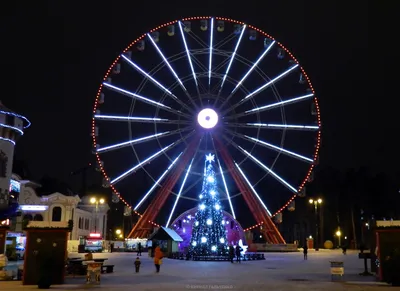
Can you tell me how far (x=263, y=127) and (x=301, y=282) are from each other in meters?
21.4

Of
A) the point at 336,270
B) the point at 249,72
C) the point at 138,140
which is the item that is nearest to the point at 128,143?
the point at 138,140

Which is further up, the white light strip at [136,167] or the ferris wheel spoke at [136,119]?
the ferris wheel spoke at [136,119]

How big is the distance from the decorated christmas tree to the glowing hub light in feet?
18.8

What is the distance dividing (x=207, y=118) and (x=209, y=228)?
30.6 ft

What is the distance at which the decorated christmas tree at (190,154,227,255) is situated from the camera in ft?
113

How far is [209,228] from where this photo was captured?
34562 millimetres

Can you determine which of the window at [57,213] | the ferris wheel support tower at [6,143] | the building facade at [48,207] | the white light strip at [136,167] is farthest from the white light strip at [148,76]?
the window at [57,213]

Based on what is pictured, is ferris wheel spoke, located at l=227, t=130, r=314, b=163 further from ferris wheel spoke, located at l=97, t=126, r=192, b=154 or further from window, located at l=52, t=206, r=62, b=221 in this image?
window, located at l=52, t=206, r=62, b=221

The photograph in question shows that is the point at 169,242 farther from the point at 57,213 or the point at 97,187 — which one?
the point at 97,187

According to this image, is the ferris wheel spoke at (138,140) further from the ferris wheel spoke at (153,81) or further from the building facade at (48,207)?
the building facade at (48,207)

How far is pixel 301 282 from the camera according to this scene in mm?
18875

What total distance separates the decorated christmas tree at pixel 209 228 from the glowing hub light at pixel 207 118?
5.73 meters

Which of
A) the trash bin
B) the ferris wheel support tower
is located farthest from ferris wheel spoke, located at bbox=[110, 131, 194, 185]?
the trash bin

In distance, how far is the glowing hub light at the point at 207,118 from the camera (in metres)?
39.1
